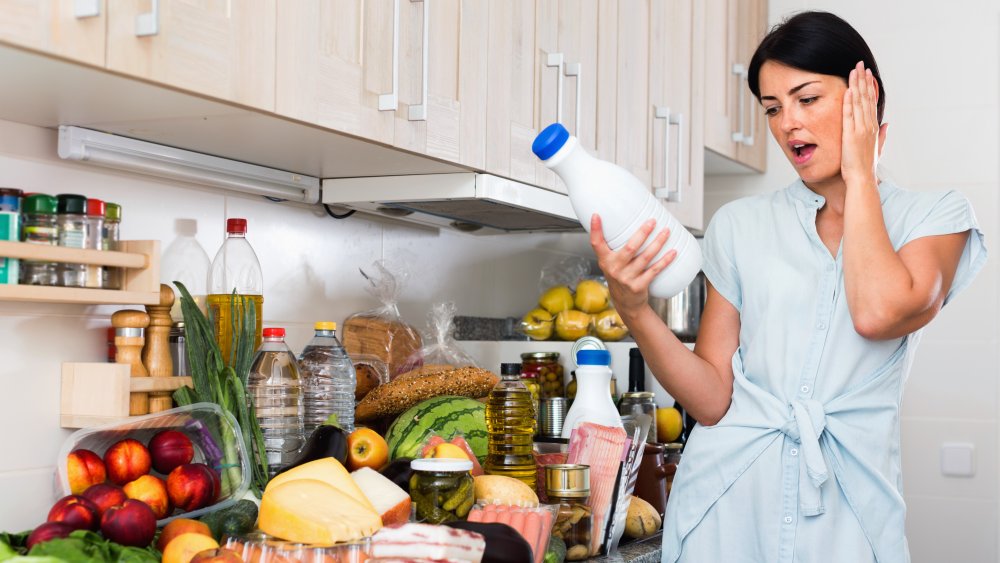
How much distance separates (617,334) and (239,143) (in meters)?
1.09

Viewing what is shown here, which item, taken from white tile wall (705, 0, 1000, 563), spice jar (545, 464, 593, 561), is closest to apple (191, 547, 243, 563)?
spice jar (545, 464, 593, 561)

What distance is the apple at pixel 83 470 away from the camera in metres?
1.21

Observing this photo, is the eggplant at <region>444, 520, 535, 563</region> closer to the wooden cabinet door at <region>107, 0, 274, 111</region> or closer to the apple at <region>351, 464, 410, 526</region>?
the apple at <region>351, 464, 410, 526</region>

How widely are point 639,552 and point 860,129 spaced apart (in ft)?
2.22

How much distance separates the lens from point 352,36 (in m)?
1.33

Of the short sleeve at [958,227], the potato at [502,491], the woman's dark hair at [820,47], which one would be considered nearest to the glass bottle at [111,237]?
the potato at [502,491]

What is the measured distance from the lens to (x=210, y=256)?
1.61 m

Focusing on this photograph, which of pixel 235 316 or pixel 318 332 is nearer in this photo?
pixel 235 316

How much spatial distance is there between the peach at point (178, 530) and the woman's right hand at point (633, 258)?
21.3 inches

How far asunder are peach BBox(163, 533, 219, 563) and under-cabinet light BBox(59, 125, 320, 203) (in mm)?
546

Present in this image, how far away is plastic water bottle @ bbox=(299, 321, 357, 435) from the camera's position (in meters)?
1.58

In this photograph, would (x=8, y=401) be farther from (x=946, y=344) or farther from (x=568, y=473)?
(x=946, y=344)

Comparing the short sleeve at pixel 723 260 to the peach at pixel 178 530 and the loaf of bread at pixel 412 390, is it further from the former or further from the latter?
the peach at pixel 178 530

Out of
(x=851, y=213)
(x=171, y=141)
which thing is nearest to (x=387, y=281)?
(x=171, y=141)
